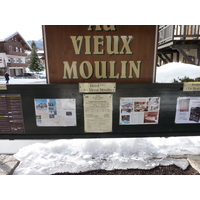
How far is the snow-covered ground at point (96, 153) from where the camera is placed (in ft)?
9.20

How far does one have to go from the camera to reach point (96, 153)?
3180mm

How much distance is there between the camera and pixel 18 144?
3.57 meters

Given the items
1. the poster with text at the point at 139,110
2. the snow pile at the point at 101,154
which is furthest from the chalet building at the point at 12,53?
the poster with text at the point at 139,110

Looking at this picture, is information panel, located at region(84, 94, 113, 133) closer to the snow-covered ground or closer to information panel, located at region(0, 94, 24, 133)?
the snow-covered ground

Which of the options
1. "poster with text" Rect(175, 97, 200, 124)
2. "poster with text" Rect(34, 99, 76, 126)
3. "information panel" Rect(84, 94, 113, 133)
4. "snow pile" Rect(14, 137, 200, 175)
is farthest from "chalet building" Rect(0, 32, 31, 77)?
"poster with text" Rect(175, 97, 200, 124)

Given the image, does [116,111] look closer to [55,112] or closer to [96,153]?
[96,153]

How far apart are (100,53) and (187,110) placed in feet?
6.51

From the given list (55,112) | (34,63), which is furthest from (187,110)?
(34,63)

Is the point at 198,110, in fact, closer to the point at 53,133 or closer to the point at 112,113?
the point at 112,113

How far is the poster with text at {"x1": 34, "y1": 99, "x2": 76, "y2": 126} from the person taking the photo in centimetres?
283

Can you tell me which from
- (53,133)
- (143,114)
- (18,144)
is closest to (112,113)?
(143,114)

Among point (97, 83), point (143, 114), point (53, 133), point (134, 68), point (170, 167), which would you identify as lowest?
point (170, 167)

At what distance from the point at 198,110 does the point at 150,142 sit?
124cm

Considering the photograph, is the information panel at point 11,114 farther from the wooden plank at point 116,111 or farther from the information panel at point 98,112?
the information panel at point 98,112
